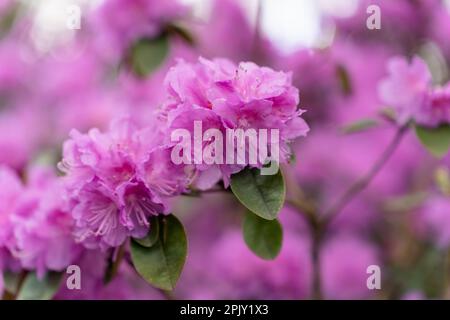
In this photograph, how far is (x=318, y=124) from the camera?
2.07 m

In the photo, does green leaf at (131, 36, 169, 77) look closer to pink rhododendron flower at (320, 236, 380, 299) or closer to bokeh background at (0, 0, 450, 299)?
bokeh background at (0, 0, 450, 299)

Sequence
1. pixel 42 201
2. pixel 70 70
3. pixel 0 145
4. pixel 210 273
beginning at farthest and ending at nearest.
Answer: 1. pixel 70 70
2. pixel 0 145
3. pixel 210 273
4. pixel 42 201

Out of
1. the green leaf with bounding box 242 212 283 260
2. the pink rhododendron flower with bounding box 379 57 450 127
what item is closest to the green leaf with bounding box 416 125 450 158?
the pink rhododendron flower with bounding box 379 57 450 127

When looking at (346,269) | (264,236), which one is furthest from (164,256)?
(346,269)

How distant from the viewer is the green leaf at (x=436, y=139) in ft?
3.95

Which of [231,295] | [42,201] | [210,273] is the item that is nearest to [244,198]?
[42,201]

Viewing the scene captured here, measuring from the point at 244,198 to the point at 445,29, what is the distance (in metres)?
1.29

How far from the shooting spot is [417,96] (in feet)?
4.00

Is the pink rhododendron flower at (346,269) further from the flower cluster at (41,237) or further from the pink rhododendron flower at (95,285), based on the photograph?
the flower cluster at (41,237)

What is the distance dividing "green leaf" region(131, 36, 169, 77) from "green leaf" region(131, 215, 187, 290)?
1.76 ft

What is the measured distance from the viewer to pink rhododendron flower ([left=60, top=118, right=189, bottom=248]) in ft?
3.30

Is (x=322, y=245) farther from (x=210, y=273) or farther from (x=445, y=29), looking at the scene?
(x=445, y=29)

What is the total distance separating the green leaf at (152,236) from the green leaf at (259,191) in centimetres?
14

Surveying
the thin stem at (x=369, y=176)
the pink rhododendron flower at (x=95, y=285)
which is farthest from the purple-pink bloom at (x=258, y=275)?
the pink rhododendron flower at (x=95, y=285)
